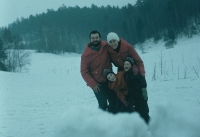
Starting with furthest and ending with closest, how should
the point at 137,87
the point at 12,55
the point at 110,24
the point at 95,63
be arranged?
the point at 110,24 < the point at 12,55 < the point at 95,63 < the point at 137,87

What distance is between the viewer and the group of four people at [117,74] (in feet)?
12.0

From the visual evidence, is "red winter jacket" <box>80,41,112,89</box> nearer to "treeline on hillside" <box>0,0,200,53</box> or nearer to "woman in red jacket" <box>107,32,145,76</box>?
"woman in red jacket" <box>107,32,145,76</box>

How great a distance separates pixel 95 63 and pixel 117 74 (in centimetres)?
38

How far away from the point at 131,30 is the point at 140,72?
42.5 meters

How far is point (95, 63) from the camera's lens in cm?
390

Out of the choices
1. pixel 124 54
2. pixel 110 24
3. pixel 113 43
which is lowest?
pixel 124 54

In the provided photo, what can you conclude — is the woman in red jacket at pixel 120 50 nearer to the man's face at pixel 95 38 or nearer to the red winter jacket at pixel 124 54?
the red winter jacket at pixel 124 54

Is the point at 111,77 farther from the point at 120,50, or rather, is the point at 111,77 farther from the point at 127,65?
the point at 120,50

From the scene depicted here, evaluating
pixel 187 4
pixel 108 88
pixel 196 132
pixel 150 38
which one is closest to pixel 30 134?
pixel 108 88

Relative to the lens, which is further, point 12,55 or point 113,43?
point 12,55

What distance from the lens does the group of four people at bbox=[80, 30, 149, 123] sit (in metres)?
3.67

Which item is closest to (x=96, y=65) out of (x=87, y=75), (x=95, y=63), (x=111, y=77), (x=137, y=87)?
(x=95, y=63)

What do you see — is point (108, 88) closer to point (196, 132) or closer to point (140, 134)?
point (140, 134)

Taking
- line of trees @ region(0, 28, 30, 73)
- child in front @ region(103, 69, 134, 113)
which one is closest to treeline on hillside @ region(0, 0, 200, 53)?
line of trees @ region(0, 28, 30, 73)
